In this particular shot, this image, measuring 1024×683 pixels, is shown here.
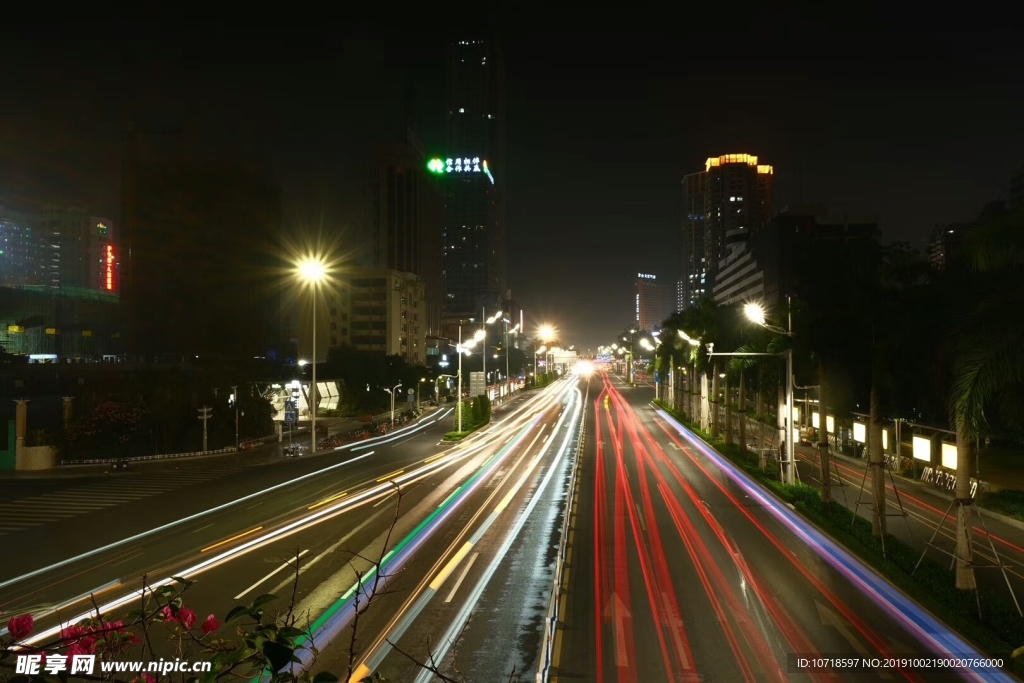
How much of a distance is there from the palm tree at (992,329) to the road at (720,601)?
280cm

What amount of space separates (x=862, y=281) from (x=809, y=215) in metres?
111

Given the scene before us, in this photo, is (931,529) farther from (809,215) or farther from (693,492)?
(809,215)

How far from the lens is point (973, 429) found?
12461 mm

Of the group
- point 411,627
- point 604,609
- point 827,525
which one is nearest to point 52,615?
point 411,627

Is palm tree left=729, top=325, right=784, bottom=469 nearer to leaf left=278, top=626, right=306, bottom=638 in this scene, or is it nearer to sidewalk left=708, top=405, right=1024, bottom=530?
sidewalk left=708, top=405, right=1024, bottom=530

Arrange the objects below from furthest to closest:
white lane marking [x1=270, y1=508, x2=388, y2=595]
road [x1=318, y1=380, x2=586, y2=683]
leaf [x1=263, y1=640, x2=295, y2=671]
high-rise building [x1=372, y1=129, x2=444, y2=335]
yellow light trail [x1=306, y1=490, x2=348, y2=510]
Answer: high-rise building [x1=372, y1=129, x2=444, y2=335]
yellow light trail [x1=306, y1=490, x2=348, y2=510]
white lane marking [x1=270, y1=508, x2=388, y2=595]
road [x1=318, y1=380, x2=586, y2=683]
leaf [x1=263, y1=640, x2=295, y2=671]

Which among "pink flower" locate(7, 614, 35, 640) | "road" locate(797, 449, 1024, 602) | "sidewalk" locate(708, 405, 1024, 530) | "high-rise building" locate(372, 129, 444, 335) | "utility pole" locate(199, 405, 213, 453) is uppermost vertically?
"high-rise building" locate(372, 129, 444, 335)

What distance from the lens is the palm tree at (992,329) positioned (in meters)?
11.5

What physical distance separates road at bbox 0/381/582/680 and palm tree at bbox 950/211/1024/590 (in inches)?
373

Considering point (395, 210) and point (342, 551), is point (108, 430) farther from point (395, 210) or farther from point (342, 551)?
point (395, 210)

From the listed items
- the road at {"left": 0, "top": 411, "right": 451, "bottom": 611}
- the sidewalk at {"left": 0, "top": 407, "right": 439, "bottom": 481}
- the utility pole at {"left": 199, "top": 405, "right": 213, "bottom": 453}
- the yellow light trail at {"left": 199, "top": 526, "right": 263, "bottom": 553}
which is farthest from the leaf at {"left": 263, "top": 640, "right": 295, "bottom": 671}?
the utility pole at {"left": 199, "top": 405, "right": 213, "bottom": 453}

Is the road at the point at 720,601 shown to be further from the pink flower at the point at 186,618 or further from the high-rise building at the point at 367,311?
→ the high-rise building at the point at 367,311

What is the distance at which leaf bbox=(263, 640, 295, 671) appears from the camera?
2.82 meters


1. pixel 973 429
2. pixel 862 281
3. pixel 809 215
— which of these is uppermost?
pixel 809 215
